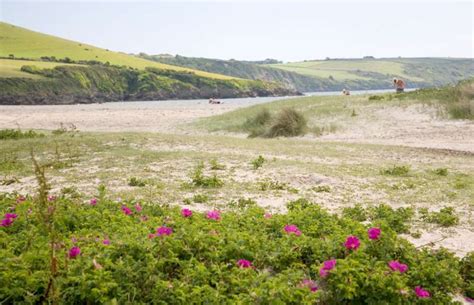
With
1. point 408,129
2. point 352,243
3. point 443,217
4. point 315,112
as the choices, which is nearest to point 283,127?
point 315,112

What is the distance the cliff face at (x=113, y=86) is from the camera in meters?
79.4

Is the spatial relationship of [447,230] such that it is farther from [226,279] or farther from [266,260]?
[226,279]

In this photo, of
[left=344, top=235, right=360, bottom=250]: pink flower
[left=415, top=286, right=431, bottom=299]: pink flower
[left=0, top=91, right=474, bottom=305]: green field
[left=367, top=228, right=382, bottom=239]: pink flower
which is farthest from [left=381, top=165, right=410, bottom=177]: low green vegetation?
[left=415, top=286, right=431, bottom=299]: pink flower

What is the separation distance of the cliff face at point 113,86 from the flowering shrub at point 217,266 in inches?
2977

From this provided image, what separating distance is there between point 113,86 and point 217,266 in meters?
103

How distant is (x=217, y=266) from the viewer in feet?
16.3

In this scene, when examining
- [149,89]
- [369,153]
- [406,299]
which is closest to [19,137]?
[369,153]

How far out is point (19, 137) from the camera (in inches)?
843

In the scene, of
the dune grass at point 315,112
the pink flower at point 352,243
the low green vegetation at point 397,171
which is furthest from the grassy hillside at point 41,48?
the pink flower at point 352,243

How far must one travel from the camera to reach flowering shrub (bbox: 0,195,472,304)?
4.35 m

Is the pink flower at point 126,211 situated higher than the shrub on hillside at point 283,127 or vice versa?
the pink flower at point 126,211

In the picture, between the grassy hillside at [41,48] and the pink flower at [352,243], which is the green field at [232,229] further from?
the grassy hillside at [41,48]

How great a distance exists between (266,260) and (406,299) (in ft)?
5.49

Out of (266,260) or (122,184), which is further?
(122,184)
